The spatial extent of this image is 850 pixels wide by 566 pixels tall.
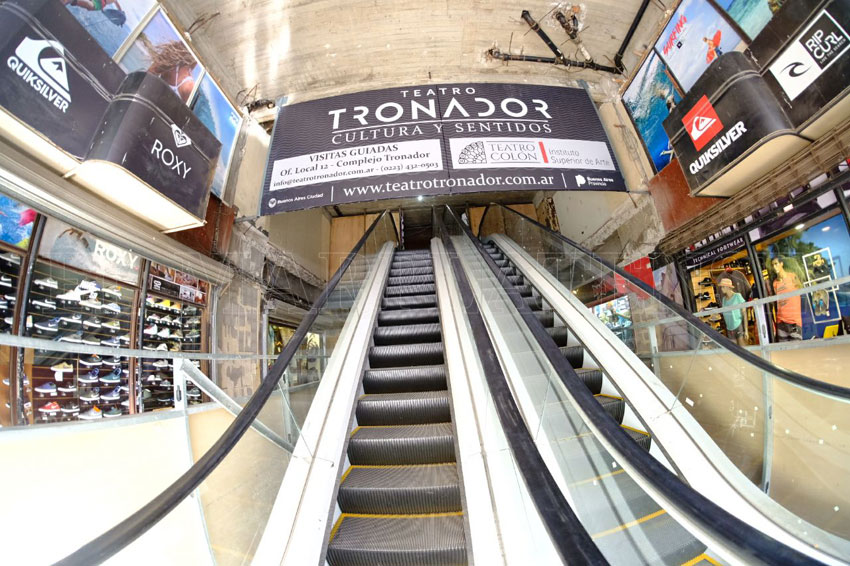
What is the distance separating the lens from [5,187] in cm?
251

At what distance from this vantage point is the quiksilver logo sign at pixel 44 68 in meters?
2.39

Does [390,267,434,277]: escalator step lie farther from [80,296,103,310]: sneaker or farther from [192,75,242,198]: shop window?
[80,296,103,310]: sneaker

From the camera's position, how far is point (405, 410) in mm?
2291

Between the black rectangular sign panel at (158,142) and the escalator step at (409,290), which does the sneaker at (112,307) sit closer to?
the black rectangular sign panel at (158,142)

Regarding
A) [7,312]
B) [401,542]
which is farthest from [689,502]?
[7,312]

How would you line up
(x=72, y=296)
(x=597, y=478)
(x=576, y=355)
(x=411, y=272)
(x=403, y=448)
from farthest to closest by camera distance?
1. (x=411, y=272)
2. (x=72, y=296)
3. (x=576, y=355)
4. (x=403, y=448)
5. (x=597, y=478)

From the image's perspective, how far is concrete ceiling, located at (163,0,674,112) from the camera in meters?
4.95

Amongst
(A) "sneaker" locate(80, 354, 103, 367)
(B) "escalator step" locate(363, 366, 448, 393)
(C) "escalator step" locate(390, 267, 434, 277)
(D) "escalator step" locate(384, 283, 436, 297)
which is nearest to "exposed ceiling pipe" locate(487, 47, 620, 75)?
(C) "escalator step" locate(390, 267, 434, 277)

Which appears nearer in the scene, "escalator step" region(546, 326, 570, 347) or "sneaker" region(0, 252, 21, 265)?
"sneaker" region(0, 252, 21, 265)

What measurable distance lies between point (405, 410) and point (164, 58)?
4816 mm

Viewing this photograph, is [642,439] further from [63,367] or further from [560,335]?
[63,367]

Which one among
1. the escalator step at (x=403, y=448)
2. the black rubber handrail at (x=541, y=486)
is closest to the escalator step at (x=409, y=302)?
the escalator step at (x=403, y=448)

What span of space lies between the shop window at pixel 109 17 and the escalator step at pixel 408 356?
12.5ft

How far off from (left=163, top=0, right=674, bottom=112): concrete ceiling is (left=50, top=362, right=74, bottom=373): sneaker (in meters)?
4.45
